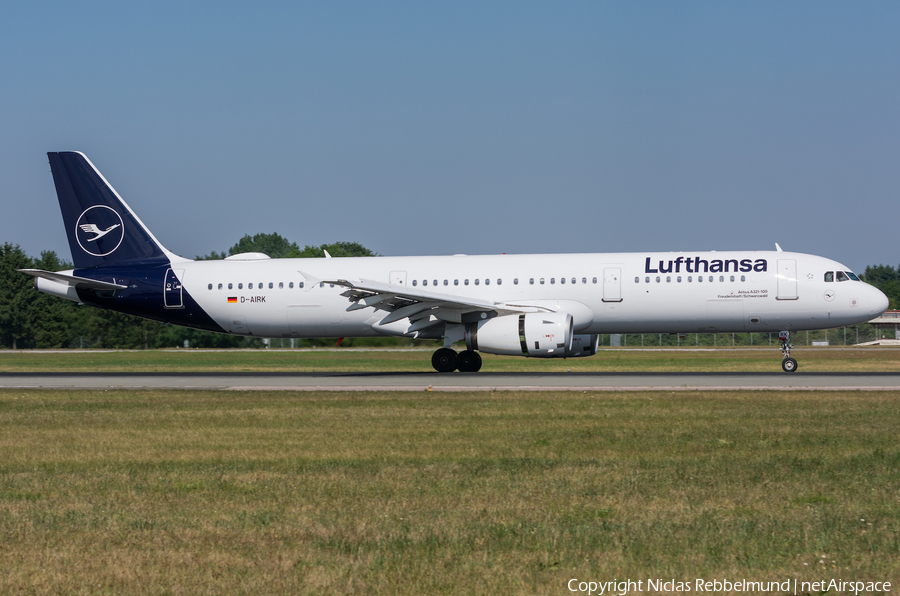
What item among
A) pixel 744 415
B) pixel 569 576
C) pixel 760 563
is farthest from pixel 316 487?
pixel 744 415

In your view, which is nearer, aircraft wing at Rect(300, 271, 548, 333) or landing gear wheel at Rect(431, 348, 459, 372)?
aircraft wing at Rect(300, 271, 548, 333)

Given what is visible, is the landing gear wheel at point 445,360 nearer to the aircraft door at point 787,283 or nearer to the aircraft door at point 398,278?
the aircraft door at point 398,278

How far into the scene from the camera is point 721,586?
19.5ft

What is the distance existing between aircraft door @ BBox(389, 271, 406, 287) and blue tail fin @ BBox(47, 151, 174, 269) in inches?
341

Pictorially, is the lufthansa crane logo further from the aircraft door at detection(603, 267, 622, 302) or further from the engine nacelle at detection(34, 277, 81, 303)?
the aircraft door at detection(603, 267, 622, 302)

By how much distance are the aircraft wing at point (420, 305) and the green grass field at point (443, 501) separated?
35.6 feet

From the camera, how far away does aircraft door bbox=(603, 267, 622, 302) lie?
90.3 ft

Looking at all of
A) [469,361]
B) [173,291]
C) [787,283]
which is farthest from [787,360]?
[173,291]

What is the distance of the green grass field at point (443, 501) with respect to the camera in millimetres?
6332

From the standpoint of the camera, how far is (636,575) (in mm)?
6188

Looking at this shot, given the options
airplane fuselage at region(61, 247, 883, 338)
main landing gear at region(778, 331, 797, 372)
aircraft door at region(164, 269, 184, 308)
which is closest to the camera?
airplane fuselage at region(61, 247, 883, 338)

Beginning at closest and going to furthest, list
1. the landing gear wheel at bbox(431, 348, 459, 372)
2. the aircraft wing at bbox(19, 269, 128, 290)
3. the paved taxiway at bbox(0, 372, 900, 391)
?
the paved taxiway at bbox(0, 372, 900, 391), the landing gear wheel at bbox(431, 348, 459, 372), the aircraft wing at bbox(19, 269, 128, 290)

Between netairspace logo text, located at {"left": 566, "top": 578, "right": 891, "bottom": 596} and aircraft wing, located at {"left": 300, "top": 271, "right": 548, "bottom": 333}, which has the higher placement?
aircraft wing, located at {"left": 300, "top": 271, "right": 548, "bottom": 333}

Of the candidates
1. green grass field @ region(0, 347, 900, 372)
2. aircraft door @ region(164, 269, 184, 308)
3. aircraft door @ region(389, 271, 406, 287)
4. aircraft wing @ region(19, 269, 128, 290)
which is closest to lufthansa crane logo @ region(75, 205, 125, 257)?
aircraft wing @ region(19, 269, 128, 290)
